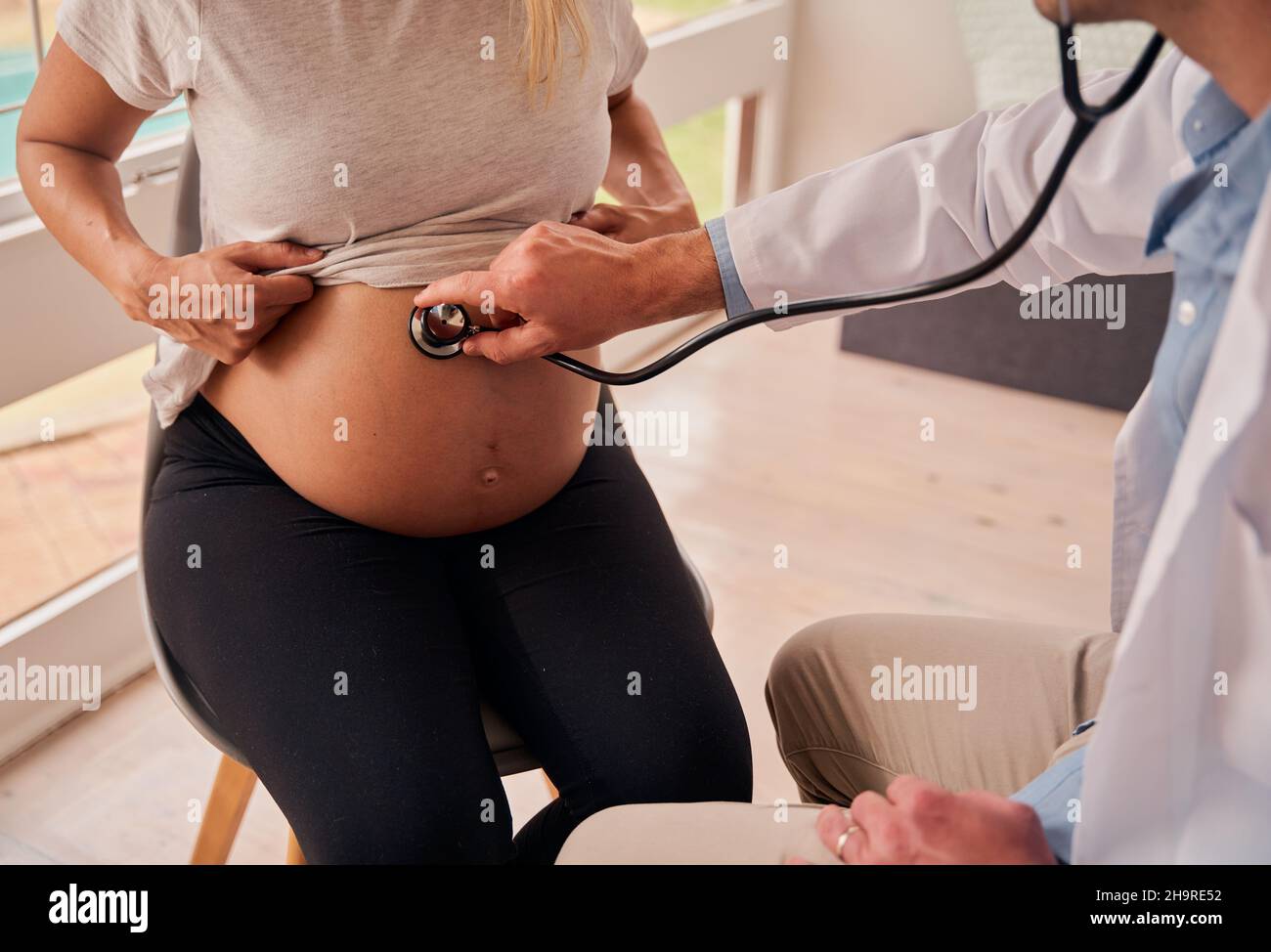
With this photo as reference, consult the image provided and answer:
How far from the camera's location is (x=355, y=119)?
99 cm

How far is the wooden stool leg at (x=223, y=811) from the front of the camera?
1175 mm

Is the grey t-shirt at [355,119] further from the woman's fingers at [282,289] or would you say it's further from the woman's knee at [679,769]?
the woman's knee at [679,769]

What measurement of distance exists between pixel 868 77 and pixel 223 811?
2513mm

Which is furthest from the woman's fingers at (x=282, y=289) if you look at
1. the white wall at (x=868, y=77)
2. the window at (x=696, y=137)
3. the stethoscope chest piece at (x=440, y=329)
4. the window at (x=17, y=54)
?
the white wall at (x=868, y=77)

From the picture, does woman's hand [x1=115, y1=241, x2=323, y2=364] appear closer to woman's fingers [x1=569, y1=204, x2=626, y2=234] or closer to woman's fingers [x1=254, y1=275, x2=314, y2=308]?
woman's fingers [x1=254, y1=275, x2=314, y2=308]

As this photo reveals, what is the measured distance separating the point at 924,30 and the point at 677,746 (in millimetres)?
2449

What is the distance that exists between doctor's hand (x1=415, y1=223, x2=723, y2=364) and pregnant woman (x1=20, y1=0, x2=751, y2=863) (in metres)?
0.09

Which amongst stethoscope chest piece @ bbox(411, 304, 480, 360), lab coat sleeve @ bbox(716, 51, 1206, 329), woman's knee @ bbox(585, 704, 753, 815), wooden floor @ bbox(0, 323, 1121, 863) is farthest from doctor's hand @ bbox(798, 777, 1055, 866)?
wooden floor @ bbox(0, 323, 1121, 863)

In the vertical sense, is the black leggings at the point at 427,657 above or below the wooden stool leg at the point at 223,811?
above

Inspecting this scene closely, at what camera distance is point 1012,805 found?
71cm

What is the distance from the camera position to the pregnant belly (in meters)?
1.01

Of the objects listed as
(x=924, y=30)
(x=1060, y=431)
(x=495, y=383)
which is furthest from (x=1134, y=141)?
(x=924, y=30)

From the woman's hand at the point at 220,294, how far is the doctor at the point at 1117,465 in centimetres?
16

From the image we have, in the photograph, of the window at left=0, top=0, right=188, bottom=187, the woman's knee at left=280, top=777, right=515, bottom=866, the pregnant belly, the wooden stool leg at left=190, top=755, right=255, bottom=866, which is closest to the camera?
the woman's knee at left=280, top=777, right=515, bottom=866
